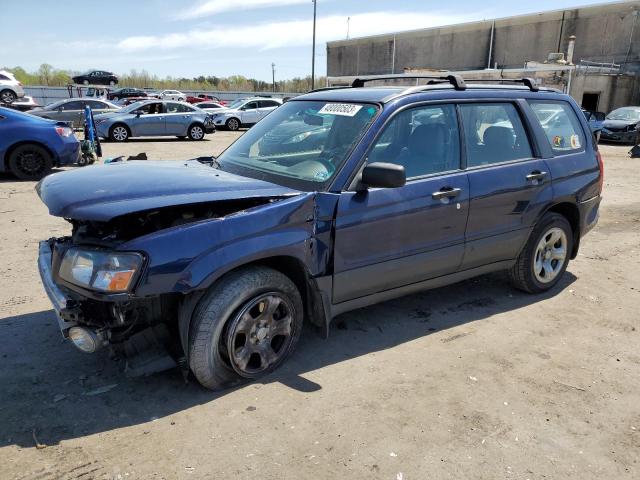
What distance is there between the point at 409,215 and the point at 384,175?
54 centimetres

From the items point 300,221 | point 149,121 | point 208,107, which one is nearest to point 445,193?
point 300,221

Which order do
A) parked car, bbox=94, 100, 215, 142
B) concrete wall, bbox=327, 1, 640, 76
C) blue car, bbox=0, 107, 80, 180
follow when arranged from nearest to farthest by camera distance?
blue car, bbox=0, 107, 80, 180
parked car, bbox=94, 100, 215, 142
concrete wall, bbox=327, 1, 640, 76

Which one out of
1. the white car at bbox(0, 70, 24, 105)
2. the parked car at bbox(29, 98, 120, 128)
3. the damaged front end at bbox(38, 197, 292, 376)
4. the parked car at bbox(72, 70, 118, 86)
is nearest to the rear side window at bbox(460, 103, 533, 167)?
the damaged front end at bbox(38, 197, 292, 376)

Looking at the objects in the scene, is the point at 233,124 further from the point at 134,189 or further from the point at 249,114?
the point at 134,189

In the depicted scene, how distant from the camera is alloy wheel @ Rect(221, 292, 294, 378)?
9.96ft

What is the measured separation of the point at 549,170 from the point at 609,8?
40.2 meters

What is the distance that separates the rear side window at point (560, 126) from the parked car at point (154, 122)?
635 inches

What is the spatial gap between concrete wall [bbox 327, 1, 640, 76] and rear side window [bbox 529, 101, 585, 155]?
35.0m

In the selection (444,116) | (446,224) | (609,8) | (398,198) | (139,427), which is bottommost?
(139,427)

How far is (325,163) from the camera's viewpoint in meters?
3.46

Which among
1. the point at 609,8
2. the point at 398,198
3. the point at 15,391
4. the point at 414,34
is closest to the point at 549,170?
the point at 398,198

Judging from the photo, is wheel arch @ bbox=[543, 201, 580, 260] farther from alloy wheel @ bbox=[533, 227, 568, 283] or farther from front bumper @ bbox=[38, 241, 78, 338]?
front bumper @ bbox=[38, 241, 78, 338]

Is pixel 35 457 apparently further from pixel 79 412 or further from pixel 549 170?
pixel 549 170

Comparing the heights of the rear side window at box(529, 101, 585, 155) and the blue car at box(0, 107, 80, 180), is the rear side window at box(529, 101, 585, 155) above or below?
above
